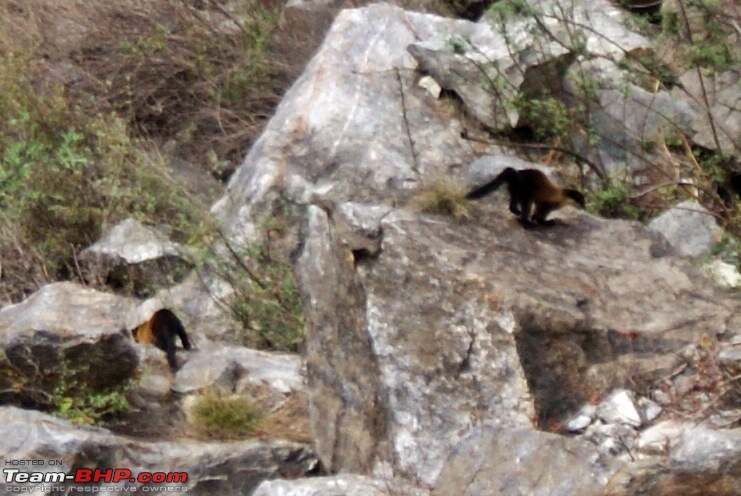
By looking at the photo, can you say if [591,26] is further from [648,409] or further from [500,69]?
[648,409]

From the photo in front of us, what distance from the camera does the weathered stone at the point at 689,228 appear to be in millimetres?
8078

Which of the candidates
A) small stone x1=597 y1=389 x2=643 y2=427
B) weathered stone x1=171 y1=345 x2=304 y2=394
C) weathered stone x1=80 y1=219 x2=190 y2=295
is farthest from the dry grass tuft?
weathered stone x1=80 y1=219 x2=190 y2=295

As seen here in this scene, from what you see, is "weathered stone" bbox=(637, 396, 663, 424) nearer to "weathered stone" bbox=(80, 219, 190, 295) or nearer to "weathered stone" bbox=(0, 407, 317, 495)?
"weathered stone" bbox=(0, 407, 317, 495)

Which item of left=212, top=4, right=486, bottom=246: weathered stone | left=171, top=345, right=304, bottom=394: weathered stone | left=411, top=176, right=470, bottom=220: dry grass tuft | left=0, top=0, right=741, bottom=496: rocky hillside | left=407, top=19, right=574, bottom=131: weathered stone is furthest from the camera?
left=407, top=19, right=574, bottom=131: weathered stone

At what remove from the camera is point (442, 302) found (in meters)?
6.53

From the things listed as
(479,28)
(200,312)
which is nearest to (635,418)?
(200,312)

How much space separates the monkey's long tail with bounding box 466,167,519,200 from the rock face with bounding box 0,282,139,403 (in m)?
1.85

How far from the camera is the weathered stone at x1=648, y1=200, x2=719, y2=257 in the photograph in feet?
26.5

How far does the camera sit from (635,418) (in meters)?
6.23

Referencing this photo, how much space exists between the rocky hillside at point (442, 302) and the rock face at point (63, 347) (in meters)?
0.01

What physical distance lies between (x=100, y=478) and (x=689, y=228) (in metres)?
3.53


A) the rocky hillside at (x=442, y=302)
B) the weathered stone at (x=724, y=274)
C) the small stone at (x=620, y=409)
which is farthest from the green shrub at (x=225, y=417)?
the weathered stone at (x=724, y=274)

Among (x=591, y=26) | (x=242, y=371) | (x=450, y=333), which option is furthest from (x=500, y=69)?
(x=450, y=333)

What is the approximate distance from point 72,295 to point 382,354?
1771mm
